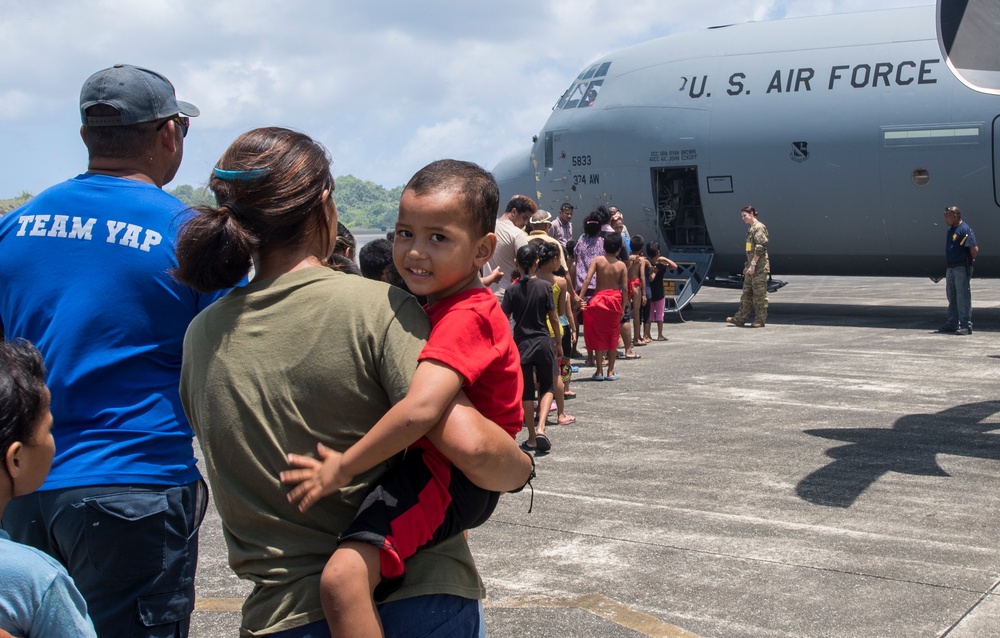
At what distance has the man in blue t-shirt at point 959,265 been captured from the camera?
14773mm

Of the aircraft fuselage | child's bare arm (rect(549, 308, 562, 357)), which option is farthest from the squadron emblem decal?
child's bare arm (rect(549, 308, 562, 357))

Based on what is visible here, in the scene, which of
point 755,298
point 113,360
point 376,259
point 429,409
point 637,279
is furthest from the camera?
point 755,298

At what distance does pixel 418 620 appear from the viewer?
220 cm

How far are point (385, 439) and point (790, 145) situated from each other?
1517 cm

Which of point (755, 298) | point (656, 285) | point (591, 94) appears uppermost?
point (591, 94)

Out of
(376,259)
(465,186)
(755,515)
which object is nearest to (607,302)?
Result: (755,515)

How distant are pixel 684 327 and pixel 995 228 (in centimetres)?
488

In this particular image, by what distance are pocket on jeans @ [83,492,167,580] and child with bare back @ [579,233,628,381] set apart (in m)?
8.72

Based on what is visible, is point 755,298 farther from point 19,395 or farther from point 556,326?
point 19,395

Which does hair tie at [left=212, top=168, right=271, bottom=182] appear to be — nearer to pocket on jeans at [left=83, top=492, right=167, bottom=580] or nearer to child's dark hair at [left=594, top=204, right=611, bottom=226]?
pocket on jeans at [left=83, top=492, right=167, bottom=580]

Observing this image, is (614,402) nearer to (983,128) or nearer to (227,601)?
(227,601)

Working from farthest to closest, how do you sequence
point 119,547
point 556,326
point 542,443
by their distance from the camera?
1. point 556,326
2. point 542,443
3. point 119,547

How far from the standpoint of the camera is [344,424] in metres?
2.16

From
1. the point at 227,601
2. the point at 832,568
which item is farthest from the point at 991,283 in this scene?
the point at 227,601
